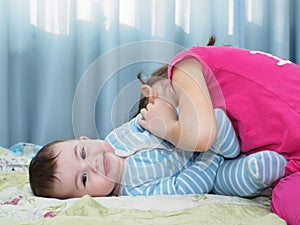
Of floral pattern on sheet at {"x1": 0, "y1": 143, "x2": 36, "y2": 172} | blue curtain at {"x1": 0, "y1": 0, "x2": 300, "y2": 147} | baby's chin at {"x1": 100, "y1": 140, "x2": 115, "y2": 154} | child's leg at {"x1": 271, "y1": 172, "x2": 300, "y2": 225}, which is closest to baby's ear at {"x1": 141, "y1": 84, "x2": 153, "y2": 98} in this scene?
baby's chin at {"x1": 100, "y1": 140, "x2": 115, "y2": 154}

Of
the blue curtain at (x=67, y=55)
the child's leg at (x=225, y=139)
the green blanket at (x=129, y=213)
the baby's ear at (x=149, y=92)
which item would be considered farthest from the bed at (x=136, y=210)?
the blue curtain at (x=67, y=55)

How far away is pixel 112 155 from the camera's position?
47.7 inches

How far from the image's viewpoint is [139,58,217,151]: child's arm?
3.60 ft

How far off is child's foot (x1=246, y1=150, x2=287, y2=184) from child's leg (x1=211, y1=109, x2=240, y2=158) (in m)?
0.09

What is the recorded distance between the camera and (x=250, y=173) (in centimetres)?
107

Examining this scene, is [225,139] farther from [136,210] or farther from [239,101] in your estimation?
[136,210]

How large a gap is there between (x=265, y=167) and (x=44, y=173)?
0.48 m

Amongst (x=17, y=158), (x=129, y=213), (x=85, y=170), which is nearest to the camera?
(x=129, y=213)

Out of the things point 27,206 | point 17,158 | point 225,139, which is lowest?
point 17,158

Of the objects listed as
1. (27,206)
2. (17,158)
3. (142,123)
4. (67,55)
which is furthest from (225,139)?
(67,55)

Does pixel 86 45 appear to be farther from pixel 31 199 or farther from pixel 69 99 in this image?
pixel 31 199

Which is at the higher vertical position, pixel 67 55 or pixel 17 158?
pixel 67 55

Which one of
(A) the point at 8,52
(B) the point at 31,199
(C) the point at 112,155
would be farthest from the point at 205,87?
(A) the point at 8,52

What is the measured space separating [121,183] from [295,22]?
152 cm
